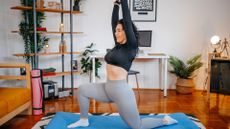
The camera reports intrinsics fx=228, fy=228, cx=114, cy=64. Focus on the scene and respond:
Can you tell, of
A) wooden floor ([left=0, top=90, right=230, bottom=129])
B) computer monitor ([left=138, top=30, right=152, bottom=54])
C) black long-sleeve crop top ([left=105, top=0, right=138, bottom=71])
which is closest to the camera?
black long-sleeve crop top ([left=105, top=0, right=138, bottom=71])

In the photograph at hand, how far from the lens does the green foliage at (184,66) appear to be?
4.20 metres

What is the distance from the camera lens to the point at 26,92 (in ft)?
9.62

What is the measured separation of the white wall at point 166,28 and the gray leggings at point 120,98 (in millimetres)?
2341

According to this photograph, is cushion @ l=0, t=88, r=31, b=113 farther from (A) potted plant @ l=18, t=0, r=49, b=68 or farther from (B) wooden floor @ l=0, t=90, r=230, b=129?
(A) potted plant @ l=18, t=0, r=49, b=68

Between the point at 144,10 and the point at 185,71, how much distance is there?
1.41 m

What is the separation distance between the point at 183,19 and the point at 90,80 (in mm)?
2198

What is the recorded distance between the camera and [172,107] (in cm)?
345

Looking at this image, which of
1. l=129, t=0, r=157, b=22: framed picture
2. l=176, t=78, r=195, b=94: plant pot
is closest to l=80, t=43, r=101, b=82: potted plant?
l=129, t=0, r=157, b=22: framed picture

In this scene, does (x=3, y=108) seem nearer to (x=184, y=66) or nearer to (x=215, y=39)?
(x=184, y=66)

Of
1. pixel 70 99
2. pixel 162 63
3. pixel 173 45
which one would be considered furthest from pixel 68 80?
pixel 173 45

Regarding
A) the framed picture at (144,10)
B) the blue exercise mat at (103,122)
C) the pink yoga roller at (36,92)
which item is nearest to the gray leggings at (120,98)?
the blue exercise mat at (103,122)

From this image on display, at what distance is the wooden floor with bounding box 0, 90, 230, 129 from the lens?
9.21ft

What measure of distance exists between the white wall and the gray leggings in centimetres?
234

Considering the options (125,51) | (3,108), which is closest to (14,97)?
(3,108)
